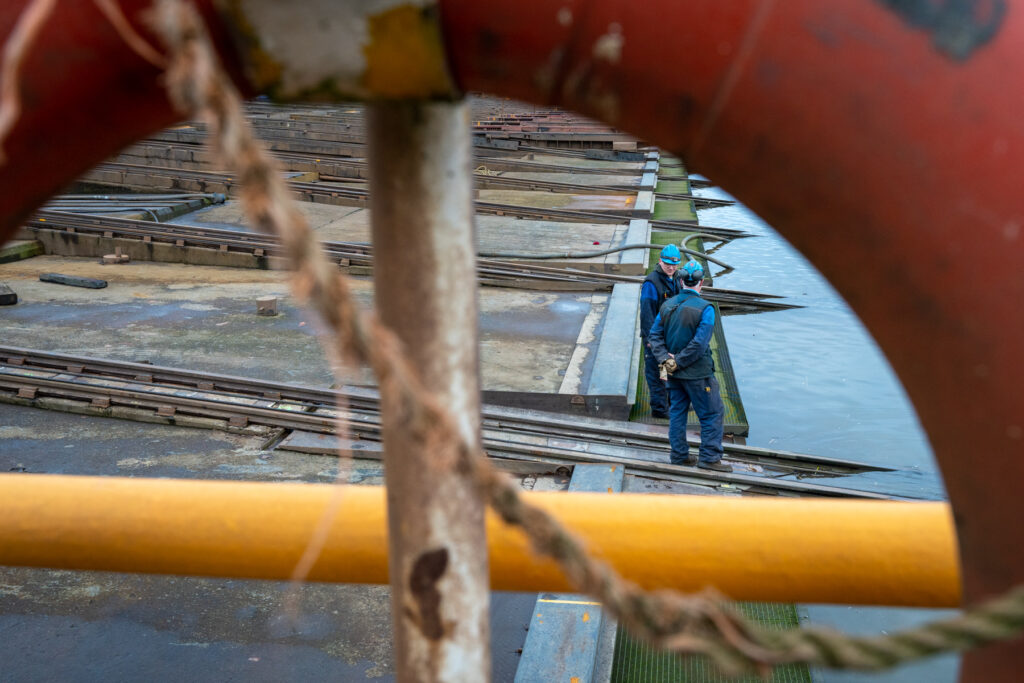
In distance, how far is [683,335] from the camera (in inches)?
270

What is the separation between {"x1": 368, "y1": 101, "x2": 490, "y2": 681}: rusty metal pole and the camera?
1.00 m

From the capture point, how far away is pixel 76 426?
7062mm

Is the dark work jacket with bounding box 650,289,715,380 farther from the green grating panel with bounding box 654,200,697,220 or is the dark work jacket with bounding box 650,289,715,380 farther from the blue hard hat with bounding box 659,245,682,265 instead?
the green grating panel with bounding box 654,200,697,220

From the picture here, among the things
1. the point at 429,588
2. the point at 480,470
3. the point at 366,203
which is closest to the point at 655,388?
the point at 429,588

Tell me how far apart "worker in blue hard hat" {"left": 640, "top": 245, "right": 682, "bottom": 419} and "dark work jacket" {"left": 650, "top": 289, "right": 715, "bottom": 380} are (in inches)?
11.0

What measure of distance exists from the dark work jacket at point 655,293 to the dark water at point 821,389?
109 centimetres

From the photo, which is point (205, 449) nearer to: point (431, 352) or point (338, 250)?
point (338, 250)

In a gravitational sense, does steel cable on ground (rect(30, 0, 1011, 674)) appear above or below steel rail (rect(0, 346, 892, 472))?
above

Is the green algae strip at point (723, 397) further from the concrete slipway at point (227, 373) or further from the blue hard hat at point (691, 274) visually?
the blue hard hat at point (691, 274)

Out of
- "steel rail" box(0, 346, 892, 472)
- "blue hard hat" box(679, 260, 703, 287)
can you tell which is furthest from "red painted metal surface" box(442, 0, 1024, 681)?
"steel rail" box(0, 346, 892, 472)

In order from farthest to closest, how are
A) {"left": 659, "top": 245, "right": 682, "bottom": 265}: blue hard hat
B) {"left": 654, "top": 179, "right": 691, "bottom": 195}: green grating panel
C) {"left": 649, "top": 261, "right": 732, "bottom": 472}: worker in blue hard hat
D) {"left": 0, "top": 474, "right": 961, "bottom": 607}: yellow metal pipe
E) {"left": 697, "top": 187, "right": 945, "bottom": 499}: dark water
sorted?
{"left": 654, "top": 179, "right": 691, "bottom": 195}: green grating panel, {"left": 697, "top": 187, "right": 945, "bottom": 499}: dark water, {"left": 659, "top": 245, "right": 682, "bottom": 265}: blue hard hat, {"left": 649, "top": 261, "right": 732, "bottom": 472}: worker in blue hard hat, {"left": 0, "top": 474, "right": 961, "bottom": 607}: yellow metal pipe

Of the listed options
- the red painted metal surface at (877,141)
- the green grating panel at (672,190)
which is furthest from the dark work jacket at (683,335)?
the green grating panel at (672,190)

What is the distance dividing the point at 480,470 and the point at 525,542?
2.69 feet

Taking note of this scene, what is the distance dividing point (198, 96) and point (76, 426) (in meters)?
7.28
